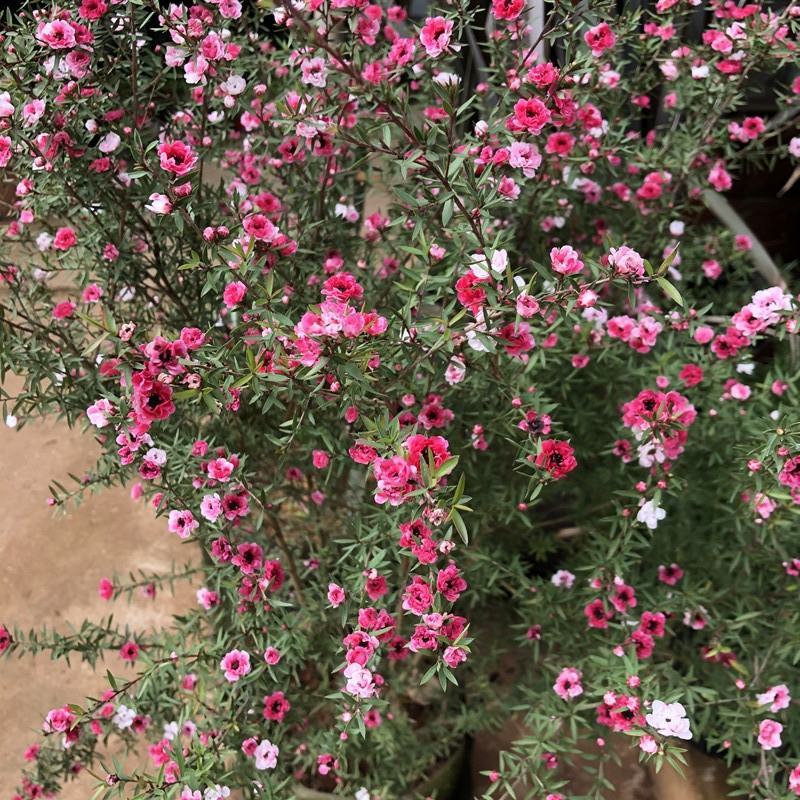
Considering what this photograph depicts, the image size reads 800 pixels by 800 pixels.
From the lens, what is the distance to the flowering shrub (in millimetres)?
1149

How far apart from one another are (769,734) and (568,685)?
1.17ft

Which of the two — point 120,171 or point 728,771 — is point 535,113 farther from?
point 728,771

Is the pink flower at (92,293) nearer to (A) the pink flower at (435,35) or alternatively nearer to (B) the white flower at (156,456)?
(B) the white flower at (156,456)

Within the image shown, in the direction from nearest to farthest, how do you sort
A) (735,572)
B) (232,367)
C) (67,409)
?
1. (232,367)
2. (67,409)
3. (735,572)

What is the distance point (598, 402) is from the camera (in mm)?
1927

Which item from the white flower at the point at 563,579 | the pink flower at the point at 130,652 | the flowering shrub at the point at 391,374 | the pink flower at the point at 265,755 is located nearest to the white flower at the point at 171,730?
the flowering shrub at the point at 391,374

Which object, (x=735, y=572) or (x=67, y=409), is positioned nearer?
(x=67, y=409)

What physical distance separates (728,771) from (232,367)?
1620 millimetres

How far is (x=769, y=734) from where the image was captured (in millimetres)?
1402

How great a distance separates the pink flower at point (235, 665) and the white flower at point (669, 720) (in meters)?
0.66

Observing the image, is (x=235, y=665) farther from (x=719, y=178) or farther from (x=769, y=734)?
(x=719, y=178)

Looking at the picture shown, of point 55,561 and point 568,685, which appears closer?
point 568,685

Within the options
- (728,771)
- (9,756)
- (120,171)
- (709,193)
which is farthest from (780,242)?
(9,756)

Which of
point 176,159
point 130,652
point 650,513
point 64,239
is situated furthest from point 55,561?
point 650,513
